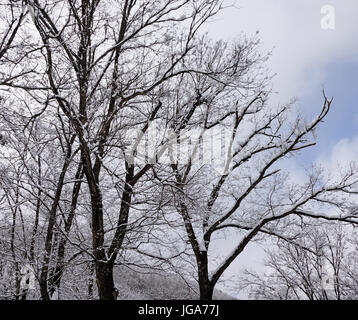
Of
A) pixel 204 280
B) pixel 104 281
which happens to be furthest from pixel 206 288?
pixel 104 281

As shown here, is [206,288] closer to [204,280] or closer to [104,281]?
[204,280]

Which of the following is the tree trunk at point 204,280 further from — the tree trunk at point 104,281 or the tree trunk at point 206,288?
the tree trunk at point 104,281

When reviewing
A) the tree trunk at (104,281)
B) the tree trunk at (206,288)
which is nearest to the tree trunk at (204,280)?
the tree trunk at (206,288)

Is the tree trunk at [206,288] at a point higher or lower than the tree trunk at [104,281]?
lower

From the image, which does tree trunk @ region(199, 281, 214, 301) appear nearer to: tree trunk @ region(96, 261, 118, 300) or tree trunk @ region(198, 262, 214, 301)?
tree trunk @ region(198, 262, 214, 301)

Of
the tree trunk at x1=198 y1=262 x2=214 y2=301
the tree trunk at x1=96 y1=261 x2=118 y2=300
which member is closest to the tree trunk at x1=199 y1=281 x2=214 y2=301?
the tree trunk at x1=198 y1=262 x2=214 y2=301

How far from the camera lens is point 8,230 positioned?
11406 millimetres

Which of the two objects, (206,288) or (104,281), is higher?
(104,281)

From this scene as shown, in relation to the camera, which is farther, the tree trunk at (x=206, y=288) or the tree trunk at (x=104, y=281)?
the tree trunk at (x=206, y=288)

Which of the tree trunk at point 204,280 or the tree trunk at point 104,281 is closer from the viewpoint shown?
the tree trunk at point 104,281

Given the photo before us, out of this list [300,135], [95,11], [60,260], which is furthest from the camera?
[300,135]
